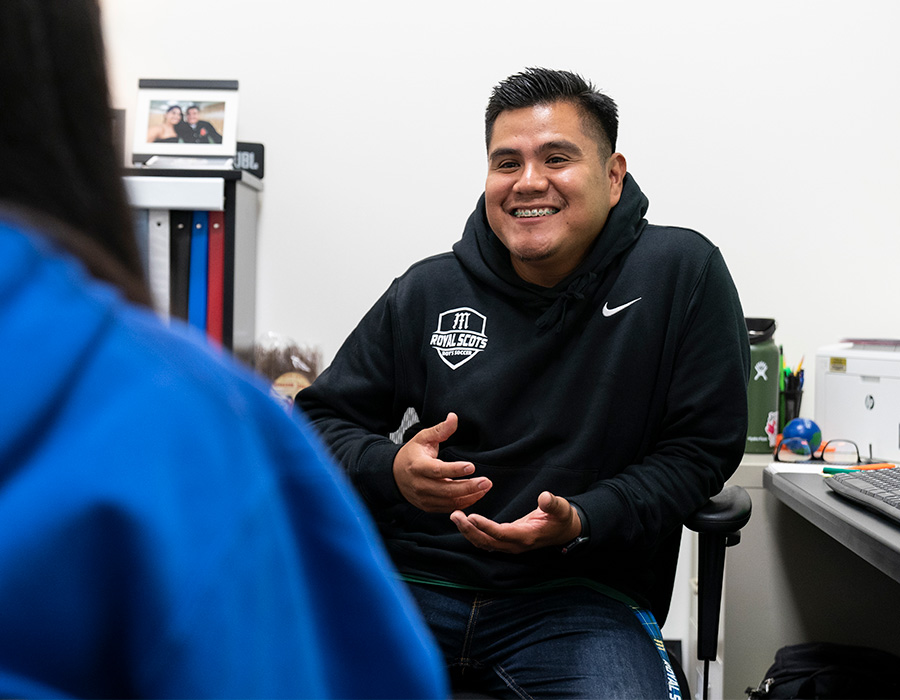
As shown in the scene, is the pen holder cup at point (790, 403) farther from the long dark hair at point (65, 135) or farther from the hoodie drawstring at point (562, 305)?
the long dark hair at point (65, 135)

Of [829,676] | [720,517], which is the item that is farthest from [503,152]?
[829,676]

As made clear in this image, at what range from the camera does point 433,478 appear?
1.32 meters

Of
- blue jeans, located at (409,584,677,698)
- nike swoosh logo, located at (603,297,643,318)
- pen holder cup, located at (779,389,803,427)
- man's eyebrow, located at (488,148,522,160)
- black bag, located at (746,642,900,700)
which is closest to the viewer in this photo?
blue jeans, located at (409,584,677,698)

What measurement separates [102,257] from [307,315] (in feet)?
6.41

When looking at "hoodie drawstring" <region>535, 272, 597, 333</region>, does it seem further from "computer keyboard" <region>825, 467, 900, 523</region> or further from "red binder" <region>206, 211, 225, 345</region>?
"red binder" <region>206, 211, 225, 345</region>

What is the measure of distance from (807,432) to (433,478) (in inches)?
42.9

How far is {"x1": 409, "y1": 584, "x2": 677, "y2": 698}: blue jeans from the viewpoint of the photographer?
1.20 meters

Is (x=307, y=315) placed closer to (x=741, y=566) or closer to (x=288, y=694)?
(x=741, y=566)

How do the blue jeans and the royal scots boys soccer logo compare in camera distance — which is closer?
the blue jeans

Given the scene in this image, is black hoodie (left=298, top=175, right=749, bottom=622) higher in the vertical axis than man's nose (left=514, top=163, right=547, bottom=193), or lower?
lower

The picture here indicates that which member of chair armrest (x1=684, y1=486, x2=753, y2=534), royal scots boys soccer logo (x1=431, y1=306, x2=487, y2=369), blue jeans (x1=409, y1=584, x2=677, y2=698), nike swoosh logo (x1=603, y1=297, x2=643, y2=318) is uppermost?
nike swoosh logo (x1=603, y1=297, x2=643, y2=318)

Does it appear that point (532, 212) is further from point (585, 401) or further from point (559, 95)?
point (585, 401)

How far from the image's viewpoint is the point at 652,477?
1.34 m

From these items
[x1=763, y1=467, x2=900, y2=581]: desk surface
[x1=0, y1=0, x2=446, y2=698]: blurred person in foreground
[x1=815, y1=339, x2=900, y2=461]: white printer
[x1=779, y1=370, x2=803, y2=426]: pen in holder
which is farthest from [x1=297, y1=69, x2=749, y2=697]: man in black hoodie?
[x1=0, y1=0, x2=446, y2=698]: blurred person in foreground
